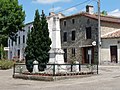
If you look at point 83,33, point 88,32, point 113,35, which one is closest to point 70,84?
point 113,35

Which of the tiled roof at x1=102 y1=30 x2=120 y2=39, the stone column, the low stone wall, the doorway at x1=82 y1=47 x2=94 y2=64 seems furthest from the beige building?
the low stone wall

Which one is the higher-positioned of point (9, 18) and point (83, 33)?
point (9, 18)

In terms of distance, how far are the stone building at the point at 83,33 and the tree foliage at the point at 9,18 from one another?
27.5 feet

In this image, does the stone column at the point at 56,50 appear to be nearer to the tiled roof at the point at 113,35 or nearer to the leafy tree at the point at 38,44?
the leafy tree at the point at 38,44

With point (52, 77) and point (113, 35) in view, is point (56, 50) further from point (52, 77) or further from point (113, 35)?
point (113, 35)

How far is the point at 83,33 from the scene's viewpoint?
39.6 metres

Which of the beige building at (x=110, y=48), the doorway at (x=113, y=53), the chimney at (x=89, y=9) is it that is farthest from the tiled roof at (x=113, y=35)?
the chimney at (x=89, y=9)

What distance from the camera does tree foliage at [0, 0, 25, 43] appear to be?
155 ft

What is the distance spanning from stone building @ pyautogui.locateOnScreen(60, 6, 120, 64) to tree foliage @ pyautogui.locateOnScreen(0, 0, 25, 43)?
330 inches

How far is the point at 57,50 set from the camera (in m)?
21.5

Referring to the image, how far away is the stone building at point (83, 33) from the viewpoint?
37062mm

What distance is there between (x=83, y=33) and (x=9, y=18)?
1386 cm

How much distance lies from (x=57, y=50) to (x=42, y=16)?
4.11 m

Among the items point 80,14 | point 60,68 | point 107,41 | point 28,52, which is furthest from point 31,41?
point 80,14
